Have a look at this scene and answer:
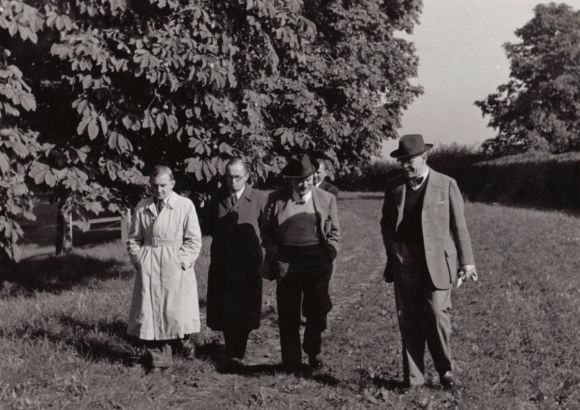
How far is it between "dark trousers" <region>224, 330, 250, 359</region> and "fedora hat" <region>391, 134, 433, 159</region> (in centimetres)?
252

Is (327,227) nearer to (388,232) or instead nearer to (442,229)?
(388,232)

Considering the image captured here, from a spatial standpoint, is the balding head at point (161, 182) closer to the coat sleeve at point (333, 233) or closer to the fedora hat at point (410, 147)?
the coat sleeve at point (333, 233)

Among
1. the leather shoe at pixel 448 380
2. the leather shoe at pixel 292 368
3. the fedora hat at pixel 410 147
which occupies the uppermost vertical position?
the fedora hat at pixel 410 147

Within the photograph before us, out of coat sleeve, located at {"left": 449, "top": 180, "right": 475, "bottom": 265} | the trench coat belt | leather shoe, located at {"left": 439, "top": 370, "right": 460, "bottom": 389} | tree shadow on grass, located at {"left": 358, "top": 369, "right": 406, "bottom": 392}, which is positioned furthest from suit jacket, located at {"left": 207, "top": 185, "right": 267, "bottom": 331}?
coat sleeve, located at {"left": 449, "top": 180, "right": 475, "bottom": 265}

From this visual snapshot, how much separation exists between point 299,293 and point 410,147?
1795mm

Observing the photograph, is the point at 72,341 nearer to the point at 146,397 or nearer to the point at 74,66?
the point at 146,397

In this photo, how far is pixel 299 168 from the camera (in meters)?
6.18

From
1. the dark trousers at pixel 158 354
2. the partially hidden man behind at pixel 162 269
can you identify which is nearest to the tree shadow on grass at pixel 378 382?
the partially hidden man behind at pixel 162 269

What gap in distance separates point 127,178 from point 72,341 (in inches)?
122

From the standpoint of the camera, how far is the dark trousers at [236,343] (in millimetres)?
6822

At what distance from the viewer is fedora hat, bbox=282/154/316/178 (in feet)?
20.2

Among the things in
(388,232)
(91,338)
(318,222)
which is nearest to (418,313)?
(388,232)

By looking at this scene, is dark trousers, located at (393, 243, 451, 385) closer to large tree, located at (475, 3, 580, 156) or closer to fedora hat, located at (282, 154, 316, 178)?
fedora hat, located at (282, 154, 316, 178)

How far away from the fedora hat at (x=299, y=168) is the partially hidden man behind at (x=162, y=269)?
101 centimetres
